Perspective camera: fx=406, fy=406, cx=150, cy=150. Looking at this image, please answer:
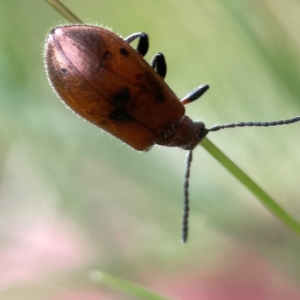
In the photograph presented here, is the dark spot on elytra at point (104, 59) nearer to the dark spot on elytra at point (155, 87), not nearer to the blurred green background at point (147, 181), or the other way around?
the dark spot on elytra at point (155, 87)

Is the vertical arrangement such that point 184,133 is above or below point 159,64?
below

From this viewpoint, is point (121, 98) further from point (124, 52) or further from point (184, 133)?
point (184, 133)

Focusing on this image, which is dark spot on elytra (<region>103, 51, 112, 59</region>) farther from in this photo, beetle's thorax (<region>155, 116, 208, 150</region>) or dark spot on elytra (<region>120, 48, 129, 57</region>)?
beetle's thorax (<region>155, 116, 208, 150</region>)

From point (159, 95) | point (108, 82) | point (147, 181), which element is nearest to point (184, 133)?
point (159, 95)

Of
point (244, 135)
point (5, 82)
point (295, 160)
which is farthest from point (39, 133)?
point (295, 160)

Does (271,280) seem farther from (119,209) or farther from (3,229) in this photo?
(3,229)

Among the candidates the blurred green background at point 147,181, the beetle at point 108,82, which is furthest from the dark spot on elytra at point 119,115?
the blurred green background at point 147,181

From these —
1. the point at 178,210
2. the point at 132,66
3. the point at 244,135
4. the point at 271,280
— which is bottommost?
the point at 271,280

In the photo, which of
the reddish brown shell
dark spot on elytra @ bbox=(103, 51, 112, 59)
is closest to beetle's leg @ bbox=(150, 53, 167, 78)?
the reddish brown shell
